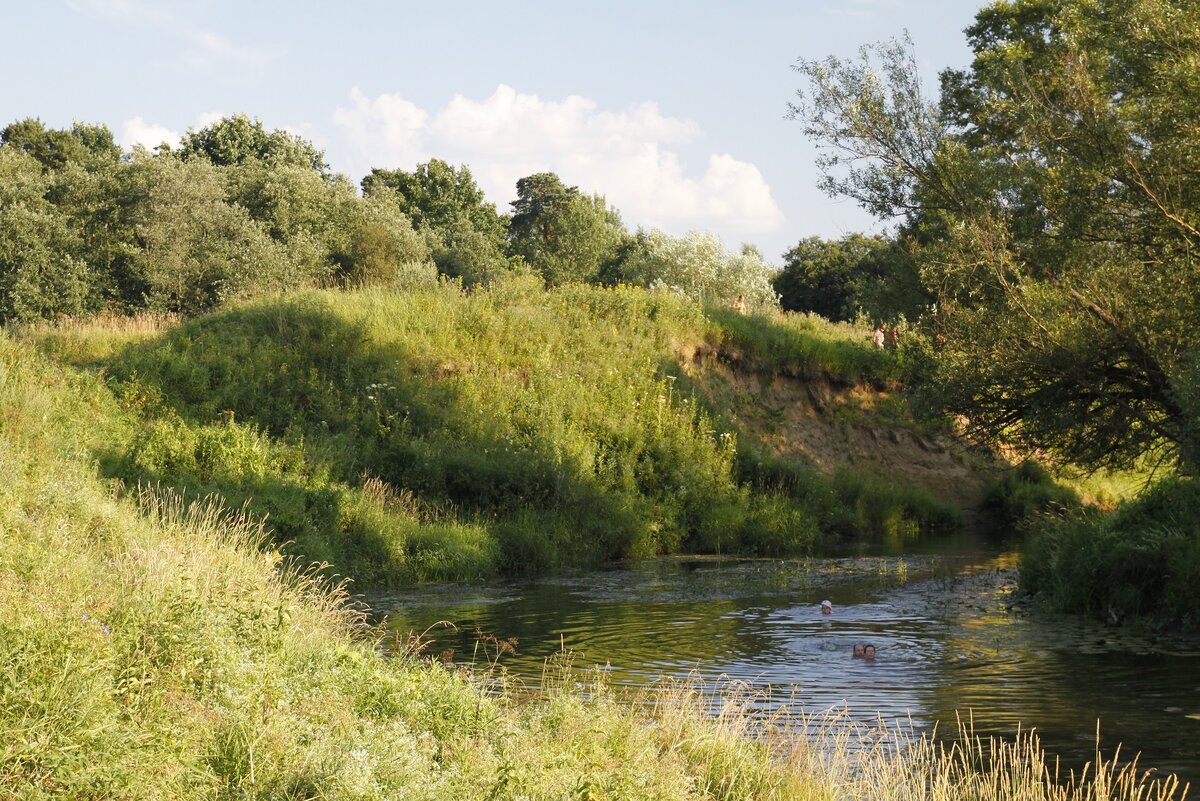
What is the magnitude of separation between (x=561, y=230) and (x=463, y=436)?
55956 mm

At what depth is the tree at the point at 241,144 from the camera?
211ft

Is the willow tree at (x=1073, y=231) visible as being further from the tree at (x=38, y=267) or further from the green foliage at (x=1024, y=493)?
A: the tree at (x=38, y=267)

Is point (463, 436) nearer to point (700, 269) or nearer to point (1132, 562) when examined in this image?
point (1132, 562)

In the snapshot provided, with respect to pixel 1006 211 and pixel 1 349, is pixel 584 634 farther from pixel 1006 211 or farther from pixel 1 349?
pixel 1 349

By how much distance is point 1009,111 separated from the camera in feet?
78.0

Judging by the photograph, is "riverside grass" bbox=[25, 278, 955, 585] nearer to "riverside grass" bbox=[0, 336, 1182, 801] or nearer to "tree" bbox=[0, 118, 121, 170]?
"riverside grass" bbox=[0, 336, 1182, 801]

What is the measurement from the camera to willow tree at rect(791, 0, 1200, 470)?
2081 centimetres

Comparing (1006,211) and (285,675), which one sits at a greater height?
(1006,211)

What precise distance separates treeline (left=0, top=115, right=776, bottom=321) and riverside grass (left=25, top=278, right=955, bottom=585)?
374 centimetres

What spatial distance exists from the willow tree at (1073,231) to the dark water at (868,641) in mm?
3855

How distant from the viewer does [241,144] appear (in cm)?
6538

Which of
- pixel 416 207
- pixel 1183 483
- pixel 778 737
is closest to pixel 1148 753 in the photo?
pixel 778 737

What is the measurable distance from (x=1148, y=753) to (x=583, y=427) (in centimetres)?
2202

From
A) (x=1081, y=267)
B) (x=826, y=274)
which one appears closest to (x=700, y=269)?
(x=826, y=274)
